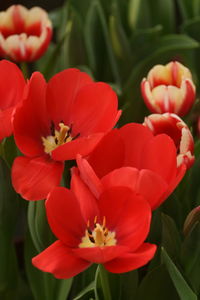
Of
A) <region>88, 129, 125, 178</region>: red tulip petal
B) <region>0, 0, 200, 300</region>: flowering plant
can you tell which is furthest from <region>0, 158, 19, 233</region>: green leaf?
<region>88, 129, 125, 178</region>: red tulip petal

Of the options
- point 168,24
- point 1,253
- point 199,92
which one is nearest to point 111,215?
point 1,253

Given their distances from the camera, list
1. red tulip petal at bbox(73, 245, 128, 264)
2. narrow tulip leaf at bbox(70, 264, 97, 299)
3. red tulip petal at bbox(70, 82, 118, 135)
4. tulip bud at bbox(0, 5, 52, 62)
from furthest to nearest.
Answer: tulip bud at bbox(0, 5, 52, 62)
narrow tulip leaf at bbox(70, 264, 97, 299)
red tulip petal at bbox(70, 82, 118, 135)
red tulip petal at bbox(73, 245, 128, 264)

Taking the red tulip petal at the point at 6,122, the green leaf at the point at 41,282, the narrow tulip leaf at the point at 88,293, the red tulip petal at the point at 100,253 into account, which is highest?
Answer: the red tulip petal at the point at 6,122

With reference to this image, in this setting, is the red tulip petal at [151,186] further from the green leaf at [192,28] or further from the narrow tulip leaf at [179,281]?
the green leaf at [192,28]

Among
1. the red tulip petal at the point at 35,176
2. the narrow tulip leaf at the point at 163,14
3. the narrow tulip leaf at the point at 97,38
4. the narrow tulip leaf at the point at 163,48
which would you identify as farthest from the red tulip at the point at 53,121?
the narrow tulip leaf at the point at 163,14

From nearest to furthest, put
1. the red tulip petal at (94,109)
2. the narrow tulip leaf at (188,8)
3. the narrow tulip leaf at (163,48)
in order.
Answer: the red tulip petal at (94,109) < the narrow tulip leaf at (163,48) < the narrow tulip leaf at (188,8)

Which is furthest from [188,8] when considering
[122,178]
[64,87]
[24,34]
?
[122,178]

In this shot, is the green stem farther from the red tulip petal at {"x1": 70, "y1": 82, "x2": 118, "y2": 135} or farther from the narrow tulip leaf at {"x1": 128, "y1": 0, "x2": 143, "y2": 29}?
the narrow tulip leaf at {"x1": 128, "y1": 0, "x2": 143, "y2": 29}
